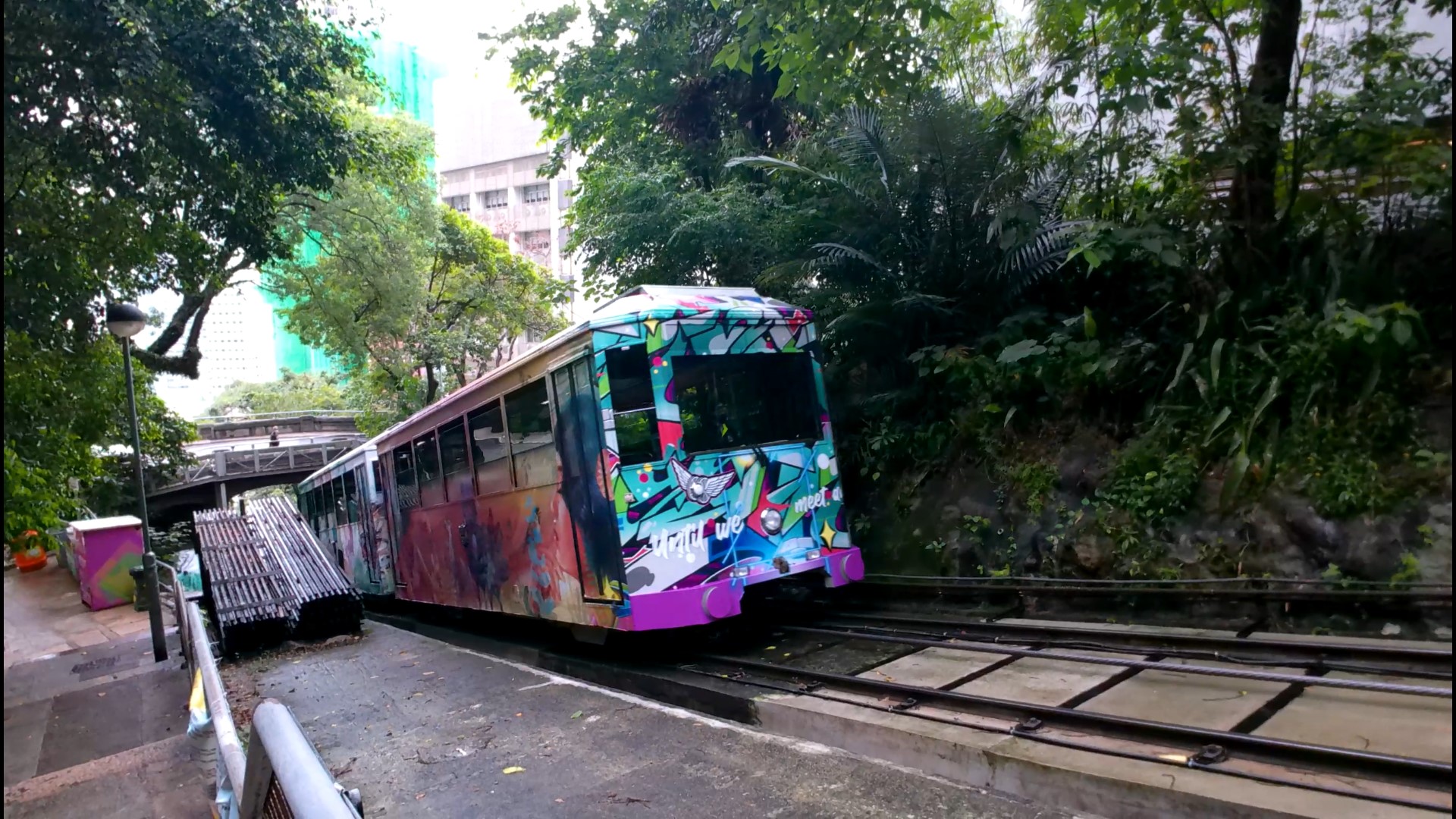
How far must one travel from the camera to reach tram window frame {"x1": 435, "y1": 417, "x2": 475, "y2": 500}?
9664mm

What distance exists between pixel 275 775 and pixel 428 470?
9.37 m

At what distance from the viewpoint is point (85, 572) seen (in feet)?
52.6

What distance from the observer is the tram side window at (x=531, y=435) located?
7.63 metres

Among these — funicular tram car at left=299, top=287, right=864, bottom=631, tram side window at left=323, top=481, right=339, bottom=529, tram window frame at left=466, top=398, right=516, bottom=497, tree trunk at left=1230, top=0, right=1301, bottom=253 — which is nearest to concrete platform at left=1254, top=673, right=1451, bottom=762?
tree trunk at left=1230, top=0, right=1301, bottom=253

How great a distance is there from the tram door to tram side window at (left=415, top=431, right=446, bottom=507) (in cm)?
392

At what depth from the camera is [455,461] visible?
10086 mm

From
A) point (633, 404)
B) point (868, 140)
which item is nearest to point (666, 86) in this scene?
point (868, 140)

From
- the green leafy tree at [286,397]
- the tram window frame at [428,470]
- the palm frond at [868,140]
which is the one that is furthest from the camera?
the green leafy tree at [286,397]

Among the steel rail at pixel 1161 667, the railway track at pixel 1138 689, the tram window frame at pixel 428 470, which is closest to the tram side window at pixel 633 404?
the railway track at pixel 1138 689

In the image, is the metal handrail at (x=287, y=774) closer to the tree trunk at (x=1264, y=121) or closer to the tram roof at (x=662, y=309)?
the tram roof at (x=662, y=309)

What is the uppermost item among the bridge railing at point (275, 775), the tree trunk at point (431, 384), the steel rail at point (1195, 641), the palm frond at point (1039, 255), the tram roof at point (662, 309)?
the tree trunk at point (431, 384)

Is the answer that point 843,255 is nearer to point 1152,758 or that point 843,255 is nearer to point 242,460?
point 1152,758

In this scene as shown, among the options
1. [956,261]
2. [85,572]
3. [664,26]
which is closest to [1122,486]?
[956,261]

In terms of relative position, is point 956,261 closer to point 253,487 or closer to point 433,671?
point 433,671
